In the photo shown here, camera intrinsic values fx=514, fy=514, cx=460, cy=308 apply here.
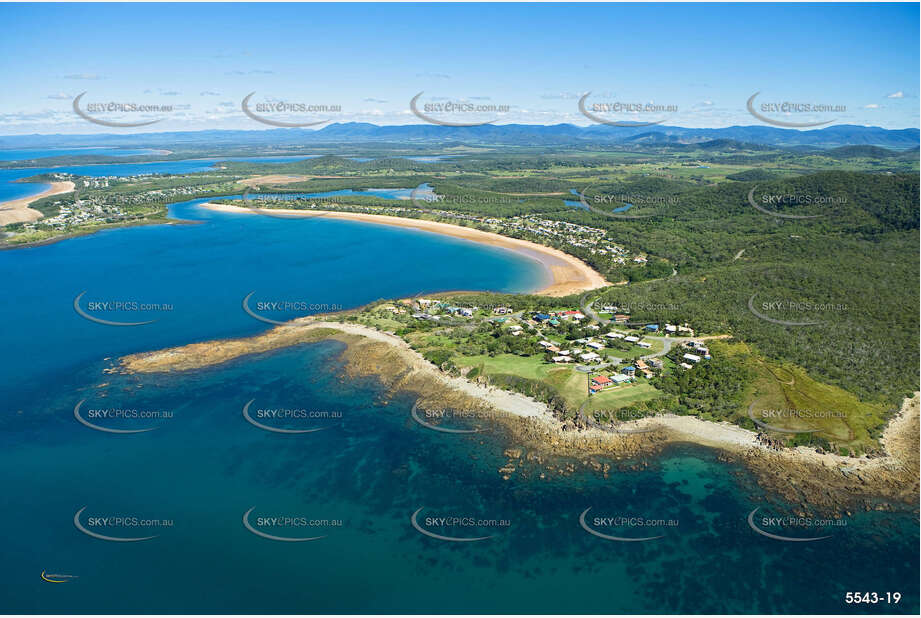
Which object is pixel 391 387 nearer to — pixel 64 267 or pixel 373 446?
pixel 373 446

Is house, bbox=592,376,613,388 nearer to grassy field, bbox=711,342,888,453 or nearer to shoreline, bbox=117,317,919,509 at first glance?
shoreline, bbox=117,317,919,509

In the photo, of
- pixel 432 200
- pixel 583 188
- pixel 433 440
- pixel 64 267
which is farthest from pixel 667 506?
pixel 583 188

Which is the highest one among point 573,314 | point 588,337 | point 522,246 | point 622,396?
point 522,246

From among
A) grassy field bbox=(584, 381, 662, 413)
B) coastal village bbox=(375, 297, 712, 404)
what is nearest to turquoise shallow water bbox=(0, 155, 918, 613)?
grassy field bbox=(584, 381, 662, 413)

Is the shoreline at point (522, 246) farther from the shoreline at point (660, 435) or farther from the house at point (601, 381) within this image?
the shoreline at point (660, 435)

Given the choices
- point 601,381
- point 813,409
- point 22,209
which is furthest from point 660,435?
Result: point 22,209

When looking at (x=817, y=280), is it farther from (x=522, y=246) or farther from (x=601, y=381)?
(x=522, y=246)
